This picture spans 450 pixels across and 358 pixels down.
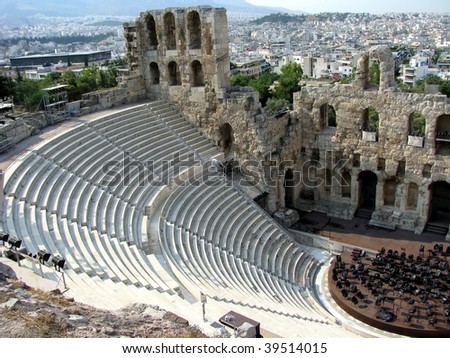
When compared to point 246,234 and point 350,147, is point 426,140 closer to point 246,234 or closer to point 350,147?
point 350,147

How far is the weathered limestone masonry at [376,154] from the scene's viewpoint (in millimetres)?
24688

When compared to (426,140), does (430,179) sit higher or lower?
lower

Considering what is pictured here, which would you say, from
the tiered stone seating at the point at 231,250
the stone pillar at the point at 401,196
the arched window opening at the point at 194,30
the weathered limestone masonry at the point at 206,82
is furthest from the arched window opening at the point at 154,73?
the stone pillar at the point at 401,196

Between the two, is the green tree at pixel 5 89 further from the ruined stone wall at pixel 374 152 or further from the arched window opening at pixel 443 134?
the arched window opening at pixel 443 134

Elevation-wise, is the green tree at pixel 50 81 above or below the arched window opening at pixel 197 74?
below

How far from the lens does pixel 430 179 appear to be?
984 inches

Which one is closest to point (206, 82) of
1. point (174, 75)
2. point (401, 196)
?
point (174, 75)

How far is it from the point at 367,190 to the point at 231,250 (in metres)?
11.5

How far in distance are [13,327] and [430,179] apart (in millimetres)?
21615

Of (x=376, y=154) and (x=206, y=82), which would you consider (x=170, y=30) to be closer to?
(x=206, y=82)

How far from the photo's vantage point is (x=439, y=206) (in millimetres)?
27422

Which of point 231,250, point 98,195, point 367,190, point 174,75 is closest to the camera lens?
point 98,195

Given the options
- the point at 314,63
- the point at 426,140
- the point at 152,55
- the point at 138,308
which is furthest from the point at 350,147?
the point at 314,63

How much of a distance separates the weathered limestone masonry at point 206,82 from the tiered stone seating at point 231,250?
9.30 ft
